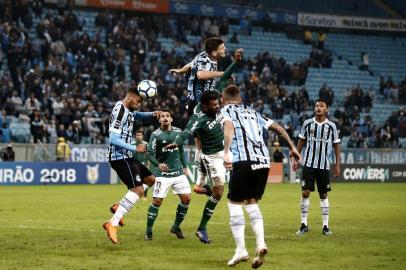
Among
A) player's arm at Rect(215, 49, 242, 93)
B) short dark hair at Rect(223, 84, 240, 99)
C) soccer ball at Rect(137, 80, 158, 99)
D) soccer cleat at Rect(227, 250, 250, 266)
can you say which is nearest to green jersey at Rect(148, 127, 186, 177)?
soccer ball at Rect(137, 80, 158, 99)

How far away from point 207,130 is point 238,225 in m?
3.79

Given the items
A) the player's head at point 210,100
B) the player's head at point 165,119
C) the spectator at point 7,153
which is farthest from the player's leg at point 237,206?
the spectator at point 7,153

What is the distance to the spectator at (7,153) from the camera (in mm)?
36000

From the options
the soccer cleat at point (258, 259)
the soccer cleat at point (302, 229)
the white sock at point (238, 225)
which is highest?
the white sock at point (238, 225)

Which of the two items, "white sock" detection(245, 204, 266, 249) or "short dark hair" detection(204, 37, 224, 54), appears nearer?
"white sock" detection(245, 204, 266, 249)

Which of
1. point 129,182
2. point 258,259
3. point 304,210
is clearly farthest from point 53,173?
point 258,259

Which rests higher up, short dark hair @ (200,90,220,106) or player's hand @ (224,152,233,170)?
short dark hair @ (200,90,220,106)

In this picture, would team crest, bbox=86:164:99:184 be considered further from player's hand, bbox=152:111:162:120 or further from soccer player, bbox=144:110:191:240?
player's hand, bbox=152:111:162:120

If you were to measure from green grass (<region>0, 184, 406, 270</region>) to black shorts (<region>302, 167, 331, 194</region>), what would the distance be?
0.86m

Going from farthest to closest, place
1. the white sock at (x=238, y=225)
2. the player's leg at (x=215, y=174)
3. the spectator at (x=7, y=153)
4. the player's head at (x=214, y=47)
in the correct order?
1. the spectator at (x=7, y=153)
2. the player's leg at (x=215, y=174)
3. the player's head at (x=214, y=47)
4. the white sock at (x=238, y=225)

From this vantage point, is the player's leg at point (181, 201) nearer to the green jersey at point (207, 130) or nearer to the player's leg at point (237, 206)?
the green jersey at point (207, 130)

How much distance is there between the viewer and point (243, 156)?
12.6 m

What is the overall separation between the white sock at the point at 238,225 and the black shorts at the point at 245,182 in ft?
0.44

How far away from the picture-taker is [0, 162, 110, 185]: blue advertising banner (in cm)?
3644
